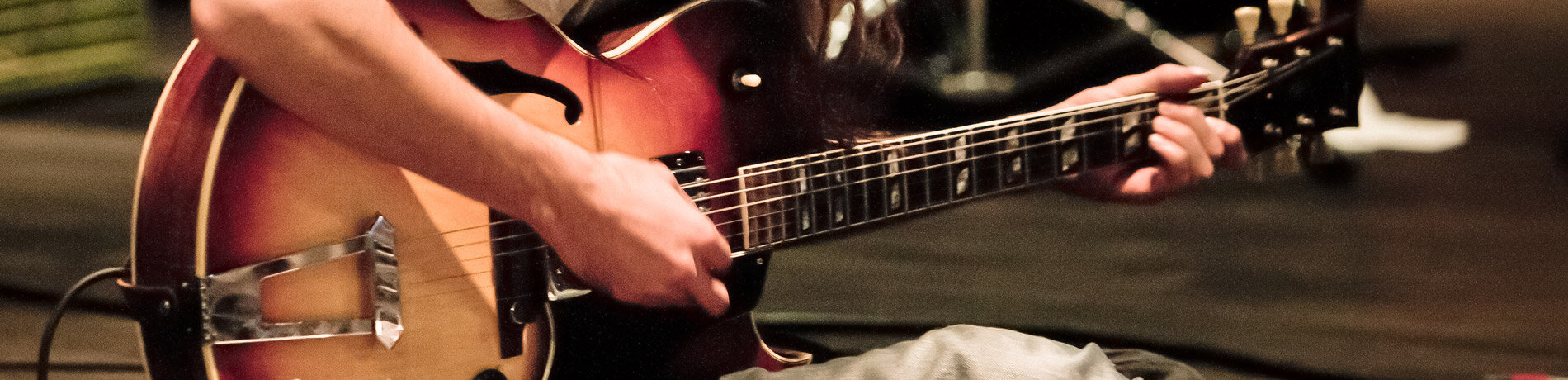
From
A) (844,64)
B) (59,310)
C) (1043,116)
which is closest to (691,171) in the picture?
(844,64)

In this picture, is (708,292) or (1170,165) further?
(1170,165)

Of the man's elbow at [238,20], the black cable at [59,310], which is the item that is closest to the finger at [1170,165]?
the man's elbow at [238,20]

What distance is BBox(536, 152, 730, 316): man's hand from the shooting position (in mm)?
524

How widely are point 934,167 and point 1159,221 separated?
301 mm

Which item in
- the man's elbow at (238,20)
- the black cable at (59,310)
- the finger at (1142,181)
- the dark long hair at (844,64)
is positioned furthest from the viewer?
the finger at (1142,181)

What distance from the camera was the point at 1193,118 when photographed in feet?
2.45

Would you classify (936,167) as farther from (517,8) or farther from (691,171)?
(517,8)

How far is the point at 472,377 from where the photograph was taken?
54 cm

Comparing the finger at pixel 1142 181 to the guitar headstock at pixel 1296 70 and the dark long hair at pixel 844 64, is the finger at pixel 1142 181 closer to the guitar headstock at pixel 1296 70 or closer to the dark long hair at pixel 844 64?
the guitar headstock at pixel 1296 70

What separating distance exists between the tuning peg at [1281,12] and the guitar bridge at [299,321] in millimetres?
687

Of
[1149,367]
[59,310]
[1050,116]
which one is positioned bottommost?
[1149,367]

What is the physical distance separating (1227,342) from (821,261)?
408mm

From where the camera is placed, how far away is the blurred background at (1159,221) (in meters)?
0.70

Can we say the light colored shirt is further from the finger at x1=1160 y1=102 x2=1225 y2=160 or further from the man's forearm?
the finger at x1=1160 y1=102 x2=1225 y2=160
